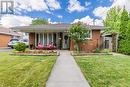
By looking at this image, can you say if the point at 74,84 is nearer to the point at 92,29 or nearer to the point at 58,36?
the point at 92,29

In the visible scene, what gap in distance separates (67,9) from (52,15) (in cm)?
779

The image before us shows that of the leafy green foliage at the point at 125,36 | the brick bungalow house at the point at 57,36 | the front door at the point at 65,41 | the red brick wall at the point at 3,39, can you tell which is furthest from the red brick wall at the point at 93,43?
the red brick wall at the point at 3,39

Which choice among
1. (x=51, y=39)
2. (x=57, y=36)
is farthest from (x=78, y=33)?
(x=51, y=39)

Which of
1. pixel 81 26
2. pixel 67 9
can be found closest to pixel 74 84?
pixel 81 26

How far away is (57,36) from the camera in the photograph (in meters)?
33.5

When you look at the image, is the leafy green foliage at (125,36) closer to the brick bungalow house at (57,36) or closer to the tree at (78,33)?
the brick bungalow house at (57,36)

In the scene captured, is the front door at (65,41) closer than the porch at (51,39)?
No

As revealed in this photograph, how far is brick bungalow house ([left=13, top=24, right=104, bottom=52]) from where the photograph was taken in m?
30.2

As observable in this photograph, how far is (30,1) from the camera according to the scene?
4116 centimetres

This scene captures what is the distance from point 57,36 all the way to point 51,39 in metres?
0.85

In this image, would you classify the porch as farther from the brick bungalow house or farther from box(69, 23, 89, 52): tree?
box(69, 23, 89, 52): tree

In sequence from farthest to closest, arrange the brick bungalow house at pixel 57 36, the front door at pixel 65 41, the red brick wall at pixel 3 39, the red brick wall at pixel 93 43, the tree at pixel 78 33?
the red brick wall at pixel 3 39 → the front door at pixel 65 41 → the brick bungalow house at pixel 57 36 → the red brick wall at pixel 93 43 → the tree at pixel 78 33

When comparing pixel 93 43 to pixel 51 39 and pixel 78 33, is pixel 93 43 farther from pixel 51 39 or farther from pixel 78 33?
pixel 51 39

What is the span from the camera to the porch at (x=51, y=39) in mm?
33000
